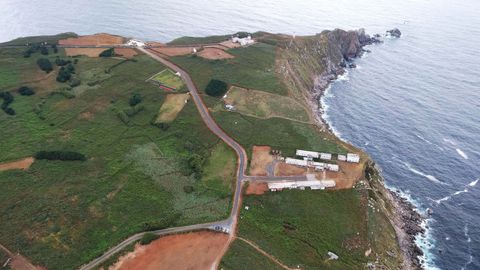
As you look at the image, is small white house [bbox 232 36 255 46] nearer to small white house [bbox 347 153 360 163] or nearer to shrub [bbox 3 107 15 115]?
small white house [bbox 347 153 360 163]

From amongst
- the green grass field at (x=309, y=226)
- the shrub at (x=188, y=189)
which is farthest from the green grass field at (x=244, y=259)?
the shrub at (x=188, y=189)

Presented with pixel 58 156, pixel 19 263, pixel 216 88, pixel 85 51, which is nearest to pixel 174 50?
pixel 85 51

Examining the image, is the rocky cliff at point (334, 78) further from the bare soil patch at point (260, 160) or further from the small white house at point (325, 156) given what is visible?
the bare soil patch at point (260, 160)

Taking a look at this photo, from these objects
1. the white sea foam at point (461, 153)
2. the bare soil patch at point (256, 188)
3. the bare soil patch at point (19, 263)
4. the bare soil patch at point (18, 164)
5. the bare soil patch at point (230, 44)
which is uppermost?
the bare soil patch at point (230, 44)

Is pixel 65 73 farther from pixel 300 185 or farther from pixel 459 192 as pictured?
pixel 459 192

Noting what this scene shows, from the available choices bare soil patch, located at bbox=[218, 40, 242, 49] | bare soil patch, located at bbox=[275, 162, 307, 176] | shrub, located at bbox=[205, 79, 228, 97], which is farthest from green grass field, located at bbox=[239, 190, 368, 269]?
bare soil patch, located at bbox=[218, 40, 242, 49]

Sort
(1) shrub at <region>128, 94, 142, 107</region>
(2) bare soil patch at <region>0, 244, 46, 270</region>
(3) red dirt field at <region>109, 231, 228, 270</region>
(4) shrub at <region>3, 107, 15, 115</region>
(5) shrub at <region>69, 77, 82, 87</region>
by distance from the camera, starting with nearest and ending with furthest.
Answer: (2) bare soil patch at <region>0, 244, 46, 270</region>
(3) red dirt field at <region>109, 231, 228, 270</region>
(4) shrub at <region>3, 107, 15, 115</region>
(1) shrub at <region>128, 94, 142, 107</region>
(5) shrub at <region>69, 77, 82, 87</region>
